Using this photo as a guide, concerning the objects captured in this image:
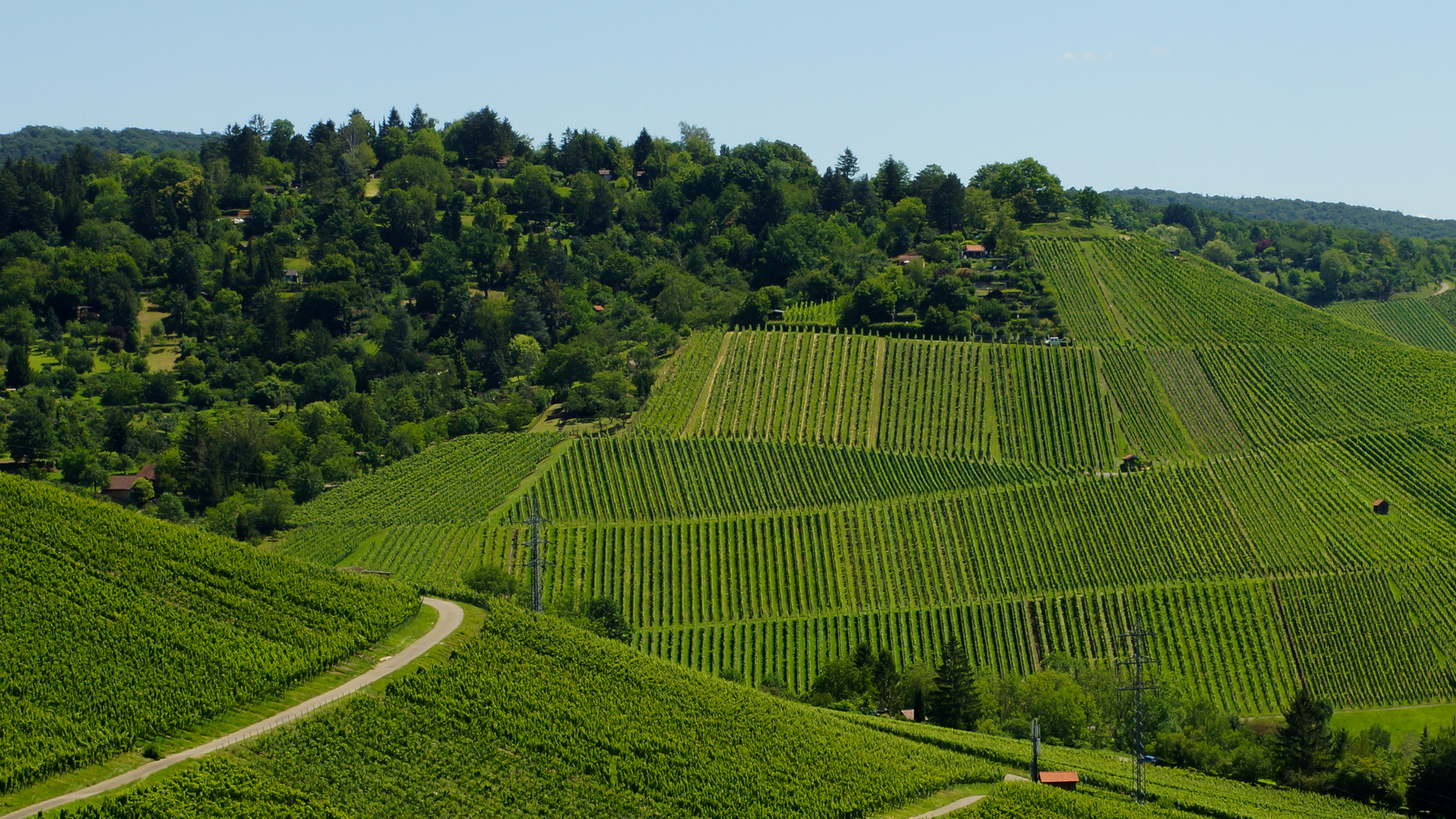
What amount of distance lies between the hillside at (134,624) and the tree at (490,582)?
575 inches

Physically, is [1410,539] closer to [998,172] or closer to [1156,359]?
[1156,359]

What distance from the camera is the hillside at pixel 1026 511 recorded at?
73.7 meters

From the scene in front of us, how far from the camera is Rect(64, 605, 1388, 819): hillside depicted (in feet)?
133

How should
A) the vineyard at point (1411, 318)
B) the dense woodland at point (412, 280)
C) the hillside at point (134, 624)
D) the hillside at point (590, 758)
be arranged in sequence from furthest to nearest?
the vineyard at point (1411, 318)
the dense woodland at point (412, 280)
the hillside at point (134, 624)
the hillside at point (590, 758)

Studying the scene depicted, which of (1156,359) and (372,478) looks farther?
(1156,359)

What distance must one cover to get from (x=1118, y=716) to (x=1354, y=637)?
684 inches

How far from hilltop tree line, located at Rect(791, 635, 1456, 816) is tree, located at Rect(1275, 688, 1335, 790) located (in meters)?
0.04

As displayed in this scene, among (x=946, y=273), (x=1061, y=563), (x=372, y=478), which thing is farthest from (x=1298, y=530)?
(x=372, y=478)

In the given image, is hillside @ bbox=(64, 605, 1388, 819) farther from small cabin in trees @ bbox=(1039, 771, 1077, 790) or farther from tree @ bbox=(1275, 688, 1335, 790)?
tree @ bbox=(1275, 688, 1335, 790)

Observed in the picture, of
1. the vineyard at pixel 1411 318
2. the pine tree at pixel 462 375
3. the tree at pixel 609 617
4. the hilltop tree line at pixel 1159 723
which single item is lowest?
the hilltop tree line at pixel 1159 723

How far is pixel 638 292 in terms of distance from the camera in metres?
139

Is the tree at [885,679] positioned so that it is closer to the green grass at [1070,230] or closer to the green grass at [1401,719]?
the green grass at [1401,719]

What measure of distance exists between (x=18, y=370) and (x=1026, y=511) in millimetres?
83764

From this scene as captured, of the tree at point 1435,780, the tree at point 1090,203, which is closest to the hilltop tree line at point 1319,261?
the tree at point 1090,203
